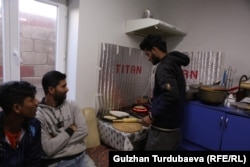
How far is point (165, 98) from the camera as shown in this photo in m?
1.35

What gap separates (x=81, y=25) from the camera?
179 centimetres

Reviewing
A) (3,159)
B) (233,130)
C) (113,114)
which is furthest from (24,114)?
(233,130)

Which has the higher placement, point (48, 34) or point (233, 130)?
point (48, 34)

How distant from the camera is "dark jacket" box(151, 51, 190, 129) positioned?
1342 millimetres

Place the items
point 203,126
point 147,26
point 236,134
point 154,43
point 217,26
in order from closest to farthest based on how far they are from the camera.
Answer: point 154,43
point 236,134
point 203,126
point 147,26
point 217,26

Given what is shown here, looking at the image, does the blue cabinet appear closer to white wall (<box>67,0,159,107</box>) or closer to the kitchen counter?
the kitchen counter

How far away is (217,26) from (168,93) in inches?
52.9

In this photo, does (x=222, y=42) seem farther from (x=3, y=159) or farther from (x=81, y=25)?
(x=3, y=159)

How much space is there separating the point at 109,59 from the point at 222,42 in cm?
132

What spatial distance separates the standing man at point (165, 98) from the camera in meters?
1.35

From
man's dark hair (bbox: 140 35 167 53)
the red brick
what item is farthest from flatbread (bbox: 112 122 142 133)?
the red brick

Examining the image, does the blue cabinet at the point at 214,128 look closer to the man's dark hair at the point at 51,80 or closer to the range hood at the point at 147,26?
the range hood at the point at 147,26
